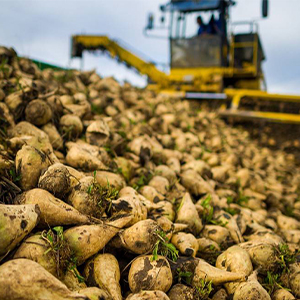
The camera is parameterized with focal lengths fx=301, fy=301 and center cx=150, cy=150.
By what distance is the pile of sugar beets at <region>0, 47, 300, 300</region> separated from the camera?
1551mm

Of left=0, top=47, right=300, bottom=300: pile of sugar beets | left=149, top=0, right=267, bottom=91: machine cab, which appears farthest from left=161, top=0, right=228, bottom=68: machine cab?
left=0, top=47, right=300, bottom=300: pile of sugar beets

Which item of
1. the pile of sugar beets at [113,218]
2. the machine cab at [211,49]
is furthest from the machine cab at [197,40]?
the pile of sugar beets at [113,218]

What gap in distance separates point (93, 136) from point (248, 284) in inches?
69.6

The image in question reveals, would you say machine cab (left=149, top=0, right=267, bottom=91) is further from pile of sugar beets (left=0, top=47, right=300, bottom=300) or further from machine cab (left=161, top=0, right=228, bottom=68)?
pile of sugar beets (left=0, top=47, right=300, bottom=300)

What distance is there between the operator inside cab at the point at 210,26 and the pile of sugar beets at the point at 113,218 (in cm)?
595

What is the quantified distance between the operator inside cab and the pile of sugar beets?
5954mm

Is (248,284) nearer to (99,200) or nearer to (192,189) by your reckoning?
(99,200)

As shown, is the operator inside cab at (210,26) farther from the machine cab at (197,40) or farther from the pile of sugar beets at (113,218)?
the pile of sugar beets at (113,218)

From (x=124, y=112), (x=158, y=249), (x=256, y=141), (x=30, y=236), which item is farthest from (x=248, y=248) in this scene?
(x=256, y=141)

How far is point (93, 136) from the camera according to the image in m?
2.80

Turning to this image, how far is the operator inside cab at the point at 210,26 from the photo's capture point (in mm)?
8414

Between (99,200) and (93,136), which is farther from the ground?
(93,136)

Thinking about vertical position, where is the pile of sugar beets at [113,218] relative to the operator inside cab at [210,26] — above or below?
below

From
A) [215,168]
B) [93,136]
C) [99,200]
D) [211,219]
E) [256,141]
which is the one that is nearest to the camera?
[99,200]
